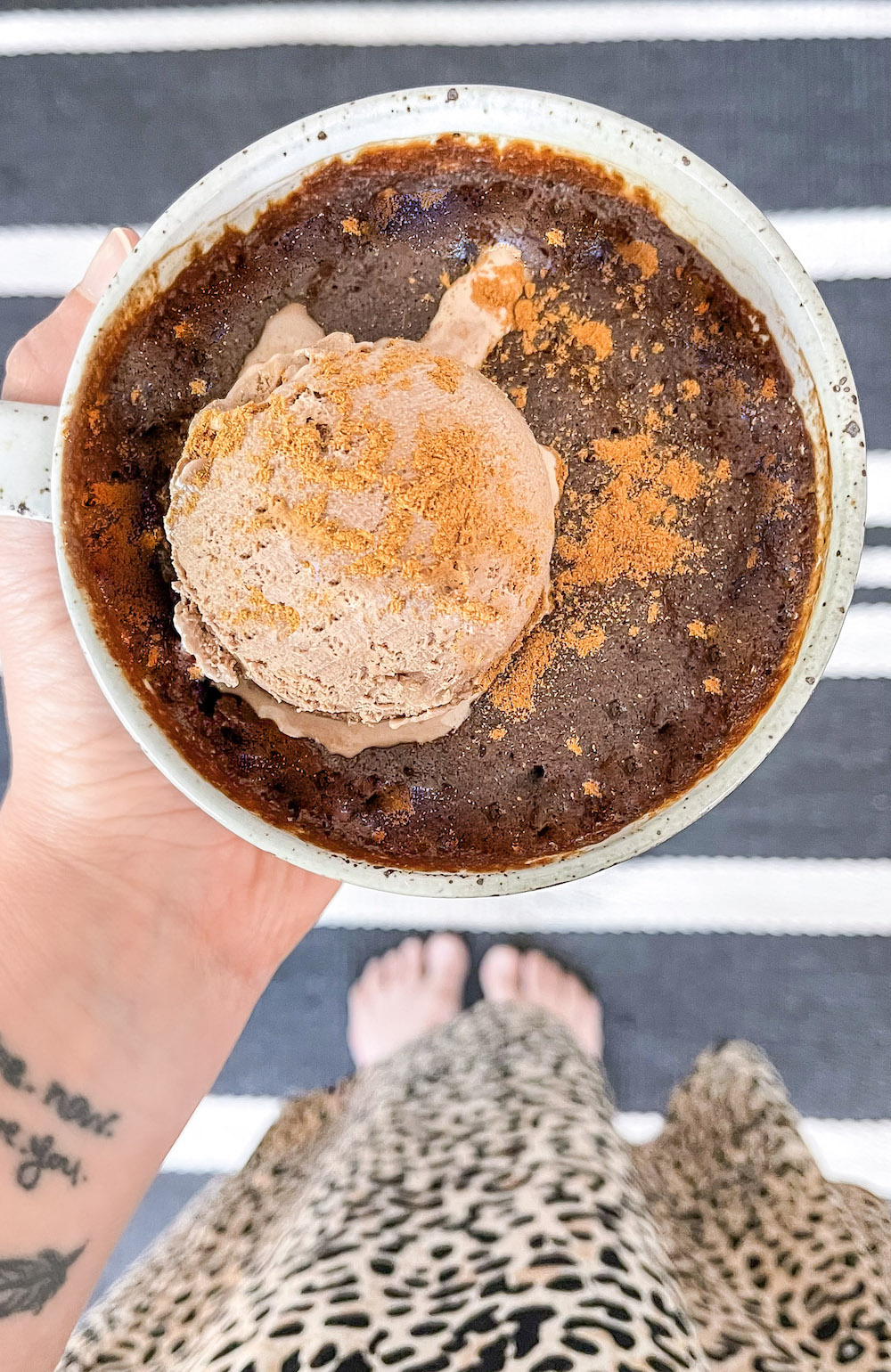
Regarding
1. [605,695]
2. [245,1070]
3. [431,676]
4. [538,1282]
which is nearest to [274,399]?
[431,676]

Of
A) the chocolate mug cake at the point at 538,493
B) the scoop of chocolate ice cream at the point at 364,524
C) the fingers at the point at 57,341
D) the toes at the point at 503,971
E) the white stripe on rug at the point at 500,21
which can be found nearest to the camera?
the scoop of chocolate ice cream at the point at 364,524

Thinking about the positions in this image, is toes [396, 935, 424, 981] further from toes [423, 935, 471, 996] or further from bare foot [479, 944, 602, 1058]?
bare foot [479, 944, 602, 1058]

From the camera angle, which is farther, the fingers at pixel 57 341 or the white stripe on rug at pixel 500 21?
the white stripe on rug at pixel 500 21

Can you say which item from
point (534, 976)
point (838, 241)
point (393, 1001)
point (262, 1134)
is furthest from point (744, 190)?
Answer: point (262, 1134)

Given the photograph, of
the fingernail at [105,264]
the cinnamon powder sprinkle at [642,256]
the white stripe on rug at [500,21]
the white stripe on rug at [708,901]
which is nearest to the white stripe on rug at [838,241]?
the white stripe on rug at [500,21]

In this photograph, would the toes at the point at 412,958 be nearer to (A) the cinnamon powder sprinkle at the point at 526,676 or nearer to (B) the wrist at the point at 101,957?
(B) the wrist at the point at 101,957

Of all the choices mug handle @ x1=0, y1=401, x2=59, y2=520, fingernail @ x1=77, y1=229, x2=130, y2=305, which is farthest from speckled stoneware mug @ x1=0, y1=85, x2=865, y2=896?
fingernail @ x1=77, y1=229, x2=130, y2=305
